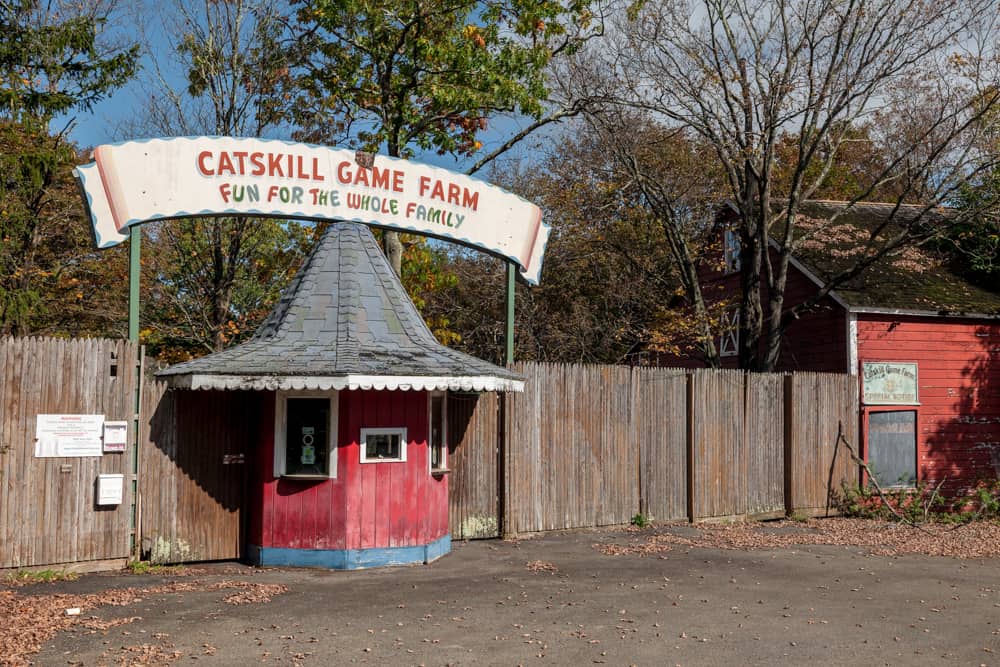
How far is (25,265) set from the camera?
851 inches

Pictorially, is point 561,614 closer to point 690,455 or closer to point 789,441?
point 690,455

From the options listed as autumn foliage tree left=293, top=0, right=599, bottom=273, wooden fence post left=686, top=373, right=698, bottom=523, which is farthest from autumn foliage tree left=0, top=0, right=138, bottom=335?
wooden fence post left=686, top=373, right=698, bottom=523

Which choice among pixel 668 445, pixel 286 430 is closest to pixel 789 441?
pixel 668 445

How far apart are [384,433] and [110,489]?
10.1ft

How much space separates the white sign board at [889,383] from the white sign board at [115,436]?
1350 centimetres

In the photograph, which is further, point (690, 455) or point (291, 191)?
point (690, 455)

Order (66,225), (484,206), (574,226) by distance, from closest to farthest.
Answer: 1. (484,206)
2. (66,225)
3. (574,226)

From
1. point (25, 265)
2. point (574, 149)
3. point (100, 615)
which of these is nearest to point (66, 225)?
point (25, 265)

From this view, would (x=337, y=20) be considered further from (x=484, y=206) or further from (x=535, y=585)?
(x=535, y=585)

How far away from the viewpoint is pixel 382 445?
1099 centimetres

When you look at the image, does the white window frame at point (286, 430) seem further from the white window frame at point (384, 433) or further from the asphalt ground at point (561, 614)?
the asphalt ground at point (561, 614)

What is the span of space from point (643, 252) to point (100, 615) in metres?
22.4

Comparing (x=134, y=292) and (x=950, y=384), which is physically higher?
(x=134, y=292)

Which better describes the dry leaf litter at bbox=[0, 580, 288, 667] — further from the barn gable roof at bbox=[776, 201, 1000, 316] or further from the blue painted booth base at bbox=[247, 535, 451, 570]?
the barn gable roof at bbox=[776, 201, 1000, 316]
